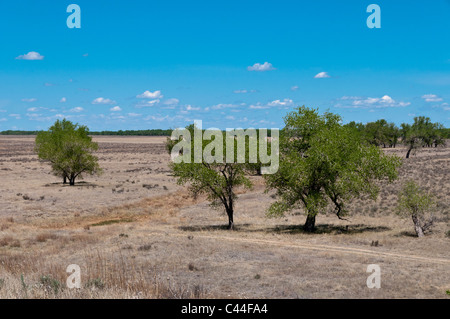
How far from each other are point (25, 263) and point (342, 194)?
21.1m

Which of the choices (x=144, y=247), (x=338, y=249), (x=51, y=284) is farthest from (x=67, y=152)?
(x=51, y=284)

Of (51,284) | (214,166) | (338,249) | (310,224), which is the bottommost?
(338,249)

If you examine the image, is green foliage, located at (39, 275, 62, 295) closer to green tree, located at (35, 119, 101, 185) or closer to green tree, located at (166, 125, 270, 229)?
green tree, located at (166, 125, 270, 229)

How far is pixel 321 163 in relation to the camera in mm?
29094

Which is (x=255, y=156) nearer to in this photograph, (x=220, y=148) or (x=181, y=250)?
(x=220, y=148)

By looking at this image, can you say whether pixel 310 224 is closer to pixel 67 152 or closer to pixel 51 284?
pixel 51 284

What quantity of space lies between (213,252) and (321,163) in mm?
10703

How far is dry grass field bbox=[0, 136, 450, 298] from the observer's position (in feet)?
50.0

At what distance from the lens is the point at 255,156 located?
1277 inches

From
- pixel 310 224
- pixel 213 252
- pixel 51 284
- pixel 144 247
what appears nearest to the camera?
pixel 51 284

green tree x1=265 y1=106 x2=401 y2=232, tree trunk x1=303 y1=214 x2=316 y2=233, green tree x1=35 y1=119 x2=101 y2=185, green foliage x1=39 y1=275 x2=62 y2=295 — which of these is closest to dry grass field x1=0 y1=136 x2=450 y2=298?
green foliage x1=39 y1=275 x2=62 y2=295

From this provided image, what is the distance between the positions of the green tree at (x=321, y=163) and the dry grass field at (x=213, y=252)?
102 inches
